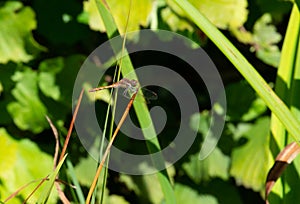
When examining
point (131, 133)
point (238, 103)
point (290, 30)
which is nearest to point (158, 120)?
point (131, 133)

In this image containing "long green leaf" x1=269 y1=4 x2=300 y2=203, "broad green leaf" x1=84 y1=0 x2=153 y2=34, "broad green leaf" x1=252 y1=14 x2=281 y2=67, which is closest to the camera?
"long green leaf" x1=269 y1=4 x2=300 y2=203

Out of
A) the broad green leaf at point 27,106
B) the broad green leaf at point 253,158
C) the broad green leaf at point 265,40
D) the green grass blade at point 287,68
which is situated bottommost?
the broad green leaf at point 253,158

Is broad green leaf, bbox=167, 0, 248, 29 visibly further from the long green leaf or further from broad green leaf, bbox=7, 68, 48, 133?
broad green leaf, bbox=7, 68, 48, 133

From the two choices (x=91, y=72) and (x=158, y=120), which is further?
(x=158, y=120)

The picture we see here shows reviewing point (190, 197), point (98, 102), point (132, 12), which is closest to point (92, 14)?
point (132, 12)

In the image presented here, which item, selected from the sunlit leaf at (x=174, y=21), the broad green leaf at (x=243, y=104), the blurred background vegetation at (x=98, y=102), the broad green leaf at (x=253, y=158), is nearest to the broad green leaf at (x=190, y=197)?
the blurred background vegetation at (x=98, y=102)

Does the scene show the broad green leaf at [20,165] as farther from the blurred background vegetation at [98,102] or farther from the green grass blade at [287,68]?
the green grass blade at [287,68]

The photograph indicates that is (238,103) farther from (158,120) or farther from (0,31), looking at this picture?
(0,31)

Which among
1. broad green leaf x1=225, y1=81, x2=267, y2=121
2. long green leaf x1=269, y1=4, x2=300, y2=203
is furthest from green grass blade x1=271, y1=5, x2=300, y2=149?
broad green leaf x1=225, y1=81, x2=267, y2=121
